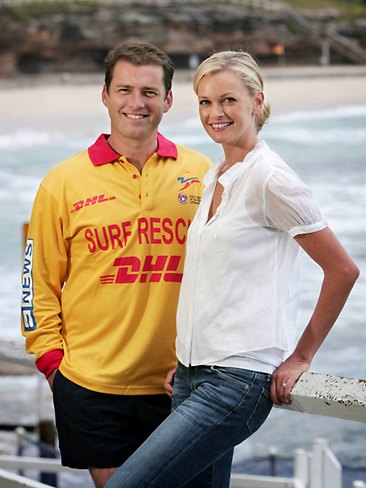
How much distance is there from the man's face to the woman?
0.21 meters

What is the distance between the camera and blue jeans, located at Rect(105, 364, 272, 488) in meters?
1.71

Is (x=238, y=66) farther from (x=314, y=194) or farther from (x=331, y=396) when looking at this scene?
(x=314, y=194)

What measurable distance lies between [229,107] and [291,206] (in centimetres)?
23

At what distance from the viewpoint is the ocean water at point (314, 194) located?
35.4ft

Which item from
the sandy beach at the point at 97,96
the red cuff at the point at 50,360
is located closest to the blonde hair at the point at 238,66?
the red cuff at the point at 50,360

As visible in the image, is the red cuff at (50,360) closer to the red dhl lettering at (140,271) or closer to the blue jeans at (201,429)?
the red dhl lettering at (140,271)

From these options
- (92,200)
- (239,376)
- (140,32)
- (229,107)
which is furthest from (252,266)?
(140,32)

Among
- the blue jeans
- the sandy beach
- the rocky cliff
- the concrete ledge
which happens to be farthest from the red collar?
the rocky cliff

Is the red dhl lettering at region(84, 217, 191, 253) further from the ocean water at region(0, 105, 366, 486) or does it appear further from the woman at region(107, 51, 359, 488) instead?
the ocean water at region(0, 105, 366, 486)

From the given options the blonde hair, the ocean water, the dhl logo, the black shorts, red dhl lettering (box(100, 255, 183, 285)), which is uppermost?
the blonde hair

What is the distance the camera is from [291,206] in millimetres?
1729

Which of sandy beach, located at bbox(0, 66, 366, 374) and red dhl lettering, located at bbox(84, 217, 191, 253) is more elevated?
red dhl lettering, located at bbox(84, 217, 191, 253)

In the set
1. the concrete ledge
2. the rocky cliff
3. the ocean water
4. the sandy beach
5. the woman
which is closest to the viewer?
the concrete ledge

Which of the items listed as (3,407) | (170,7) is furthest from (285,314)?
(170,7)
